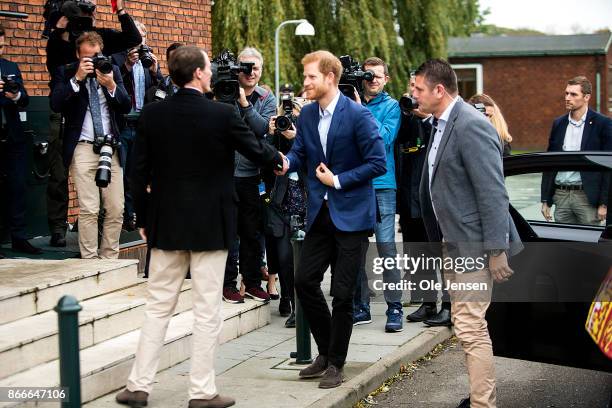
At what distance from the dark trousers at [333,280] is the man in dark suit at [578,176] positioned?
5.63ft

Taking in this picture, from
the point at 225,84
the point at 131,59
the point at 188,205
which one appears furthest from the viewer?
the point at 131,59

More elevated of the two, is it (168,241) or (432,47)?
(432,47)

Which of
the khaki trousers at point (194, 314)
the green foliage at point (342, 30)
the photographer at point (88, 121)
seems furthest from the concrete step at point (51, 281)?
the green foliage at point (342, 30)

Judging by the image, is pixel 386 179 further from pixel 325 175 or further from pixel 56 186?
pixel 56 186

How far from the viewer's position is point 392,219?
845cm

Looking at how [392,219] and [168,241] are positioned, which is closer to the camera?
[168,241]

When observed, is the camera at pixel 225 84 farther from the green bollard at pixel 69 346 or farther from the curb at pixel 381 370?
the green bollard at pixel 69 346

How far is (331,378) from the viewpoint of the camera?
6328 millimetres

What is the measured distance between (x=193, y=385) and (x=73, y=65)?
11.6 feet

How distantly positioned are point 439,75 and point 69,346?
2.70 meters

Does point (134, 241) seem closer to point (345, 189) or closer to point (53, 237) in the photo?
point (53, 237)

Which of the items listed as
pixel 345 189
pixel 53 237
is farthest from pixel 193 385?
pixel 53 237

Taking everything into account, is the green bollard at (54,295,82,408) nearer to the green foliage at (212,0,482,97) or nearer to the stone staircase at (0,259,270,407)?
the stone staircase at (0,259,270,407)

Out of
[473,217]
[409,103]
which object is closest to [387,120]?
[409,103]
